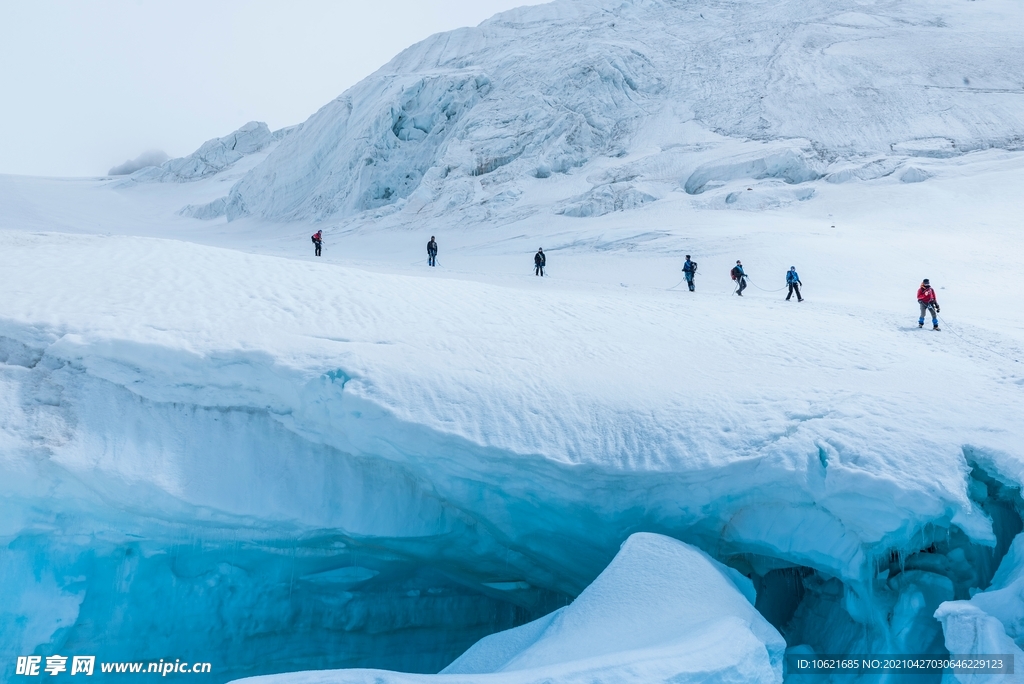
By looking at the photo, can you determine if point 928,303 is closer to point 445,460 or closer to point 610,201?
point 445,460

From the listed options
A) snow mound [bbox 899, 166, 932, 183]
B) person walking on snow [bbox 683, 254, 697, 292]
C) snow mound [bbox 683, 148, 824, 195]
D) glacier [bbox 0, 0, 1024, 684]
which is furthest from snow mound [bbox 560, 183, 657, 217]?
glacier [bbox 0, 0, 1024, 684]

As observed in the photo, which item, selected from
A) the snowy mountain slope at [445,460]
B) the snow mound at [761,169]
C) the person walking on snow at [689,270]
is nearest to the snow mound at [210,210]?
the snow mound at [761,169]

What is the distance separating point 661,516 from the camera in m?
6.55

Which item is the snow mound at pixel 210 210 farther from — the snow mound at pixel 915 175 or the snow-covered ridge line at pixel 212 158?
the snow mound at pixel 915 175

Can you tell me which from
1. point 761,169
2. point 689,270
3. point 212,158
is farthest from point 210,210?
point 689,270

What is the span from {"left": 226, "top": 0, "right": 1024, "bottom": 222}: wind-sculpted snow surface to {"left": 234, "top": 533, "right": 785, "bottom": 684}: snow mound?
24.1 metres

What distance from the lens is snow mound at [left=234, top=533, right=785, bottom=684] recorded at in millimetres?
4605

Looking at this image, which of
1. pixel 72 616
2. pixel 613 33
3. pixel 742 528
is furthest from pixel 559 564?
pixel 613 33

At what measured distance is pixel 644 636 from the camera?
16.8 feet

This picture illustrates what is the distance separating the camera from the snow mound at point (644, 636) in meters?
4.61

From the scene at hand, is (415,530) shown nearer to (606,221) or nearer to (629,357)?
(629,357)

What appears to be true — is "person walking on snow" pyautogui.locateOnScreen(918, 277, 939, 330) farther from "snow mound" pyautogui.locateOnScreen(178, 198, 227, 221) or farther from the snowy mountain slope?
"snow mound" pyautogui.locateOnScreen(178, 198, 227, 221)

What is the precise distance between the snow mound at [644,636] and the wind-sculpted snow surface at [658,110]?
24.1 meters

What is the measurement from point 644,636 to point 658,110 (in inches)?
1380
